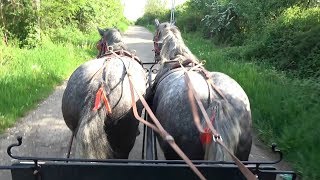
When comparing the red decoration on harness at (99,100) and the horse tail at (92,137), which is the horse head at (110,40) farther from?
the horse tail at (92,137)

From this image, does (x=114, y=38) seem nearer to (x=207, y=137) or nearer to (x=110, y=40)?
(x=110, y=40)

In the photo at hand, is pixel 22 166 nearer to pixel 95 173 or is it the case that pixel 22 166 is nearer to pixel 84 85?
pixel 95 173

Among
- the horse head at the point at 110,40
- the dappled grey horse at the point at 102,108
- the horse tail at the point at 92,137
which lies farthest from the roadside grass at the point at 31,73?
the horse tail at the point at 92,137

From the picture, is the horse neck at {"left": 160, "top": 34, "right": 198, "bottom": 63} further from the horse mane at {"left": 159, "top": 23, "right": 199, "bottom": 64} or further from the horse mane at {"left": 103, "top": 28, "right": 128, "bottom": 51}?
the horse mane at {"left": 103, "top": 28, "right": 128, "bottom": 51}

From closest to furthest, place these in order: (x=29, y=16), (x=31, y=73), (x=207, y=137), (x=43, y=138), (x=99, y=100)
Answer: (x=207, y=137) < (x=99, y=100) < (x=43, y=138) < (x=31, y=73) < (x=29, y=16)

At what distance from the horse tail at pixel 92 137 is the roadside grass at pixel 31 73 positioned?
9.55 ft

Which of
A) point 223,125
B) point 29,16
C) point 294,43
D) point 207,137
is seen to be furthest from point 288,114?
point 29,16

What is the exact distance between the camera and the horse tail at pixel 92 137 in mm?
3111

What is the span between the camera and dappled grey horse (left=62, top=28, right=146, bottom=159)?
3193mm

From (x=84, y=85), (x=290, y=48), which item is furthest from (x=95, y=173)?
(x=290, y=48)

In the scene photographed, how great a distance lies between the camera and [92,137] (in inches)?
125

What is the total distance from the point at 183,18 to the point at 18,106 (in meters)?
21.1

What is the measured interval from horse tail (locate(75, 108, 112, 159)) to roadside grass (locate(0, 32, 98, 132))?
291cm

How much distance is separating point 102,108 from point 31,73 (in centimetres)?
573
